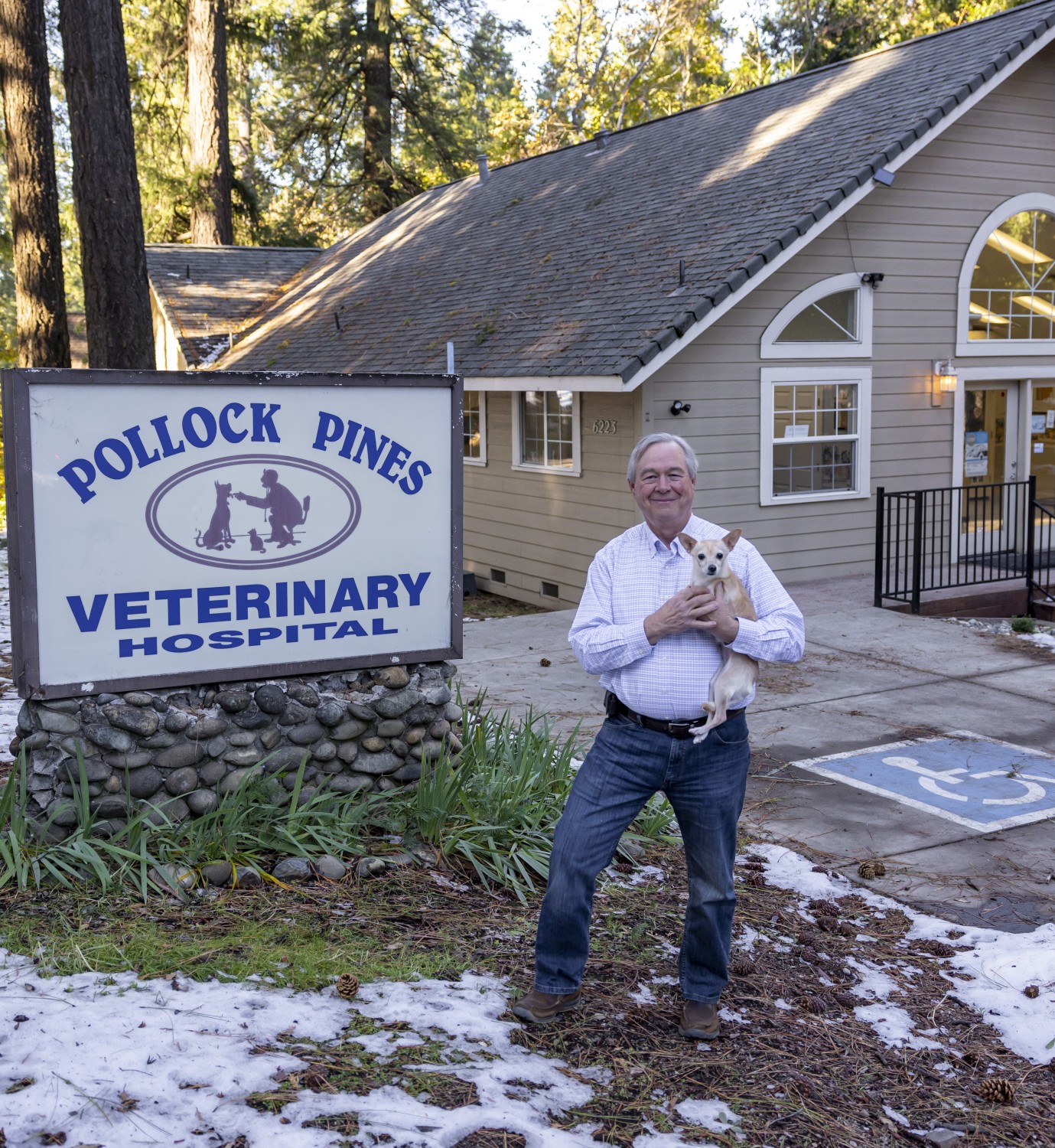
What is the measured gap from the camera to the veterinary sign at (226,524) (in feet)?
14.8

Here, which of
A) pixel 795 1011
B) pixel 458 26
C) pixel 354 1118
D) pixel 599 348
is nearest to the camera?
pixel 354 1118

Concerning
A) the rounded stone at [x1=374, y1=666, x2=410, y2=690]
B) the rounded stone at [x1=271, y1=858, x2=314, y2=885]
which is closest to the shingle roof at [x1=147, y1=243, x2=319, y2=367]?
the rounded stone at [x1=374, y1=666, x2=410, y2=690]

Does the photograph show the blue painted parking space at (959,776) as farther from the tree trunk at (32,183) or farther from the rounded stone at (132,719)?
the tree trunk at (32,183)

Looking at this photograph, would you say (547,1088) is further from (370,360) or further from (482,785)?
(370,360)

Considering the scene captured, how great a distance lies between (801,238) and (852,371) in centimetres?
186

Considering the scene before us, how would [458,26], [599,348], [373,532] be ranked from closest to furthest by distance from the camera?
[373,532] < [599,348] < [458,26]

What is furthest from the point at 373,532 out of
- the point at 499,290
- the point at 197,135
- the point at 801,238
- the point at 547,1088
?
the point at 197,135

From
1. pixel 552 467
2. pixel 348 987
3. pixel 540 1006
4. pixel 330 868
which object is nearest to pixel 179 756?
pixel 330 868

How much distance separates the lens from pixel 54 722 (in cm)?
459

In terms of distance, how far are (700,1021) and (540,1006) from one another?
0.48m

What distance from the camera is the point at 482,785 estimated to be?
526cm

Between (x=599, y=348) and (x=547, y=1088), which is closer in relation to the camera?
(x=547, y=1088)

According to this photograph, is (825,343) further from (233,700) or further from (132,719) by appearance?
(132,719)

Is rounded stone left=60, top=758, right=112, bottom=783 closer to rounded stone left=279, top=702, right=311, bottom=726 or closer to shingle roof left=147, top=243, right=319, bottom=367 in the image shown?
rounded stone left=279, top=702, right=311, bottom=726
